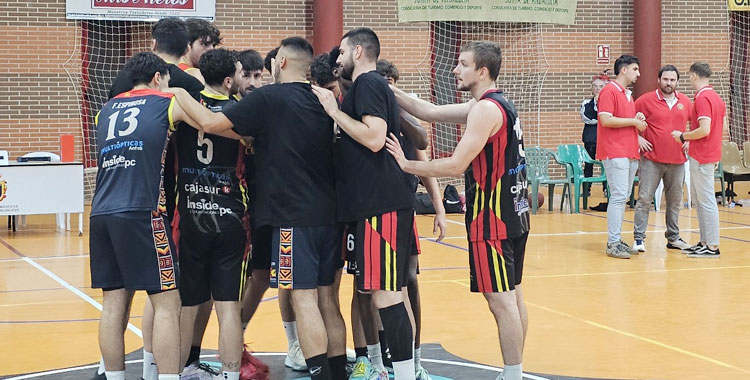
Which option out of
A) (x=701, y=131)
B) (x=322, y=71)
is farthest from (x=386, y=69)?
(x=701, y=131)

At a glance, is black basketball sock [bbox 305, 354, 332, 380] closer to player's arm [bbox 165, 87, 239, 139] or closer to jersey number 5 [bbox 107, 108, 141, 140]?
player's arm [bbox 165, 87, 239, 139]

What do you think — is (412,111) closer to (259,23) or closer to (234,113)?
(234,113)

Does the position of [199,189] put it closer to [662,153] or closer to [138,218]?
[138,218]

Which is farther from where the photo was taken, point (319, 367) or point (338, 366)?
point (338, 366)

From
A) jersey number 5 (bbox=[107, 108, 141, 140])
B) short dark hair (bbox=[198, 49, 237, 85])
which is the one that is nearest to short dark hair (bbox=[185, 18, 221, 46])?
short dark hair (bbox=[198, 49, 237, 85])

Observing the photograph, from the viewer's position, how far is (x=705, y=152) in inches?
405

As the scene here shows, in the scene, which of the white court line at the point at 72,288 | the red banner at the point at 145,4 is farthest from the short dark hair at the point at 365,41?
the red banner at the point at 145,4

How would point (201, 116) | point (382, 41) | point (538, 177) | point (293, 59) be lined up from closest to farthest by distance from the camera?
point (201, 116)
point (293, 59)
point (538, 177)
point (382, 41)

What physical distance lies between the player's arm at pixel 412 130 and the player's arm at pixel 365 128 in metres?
0.59

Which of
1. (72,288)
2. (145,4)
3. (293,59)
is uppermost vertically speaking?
(145,4)

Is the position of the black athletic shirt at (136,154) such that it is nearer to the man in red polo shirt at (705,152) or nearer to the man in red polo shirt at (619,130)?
the man in red polo shirt at (619,130)

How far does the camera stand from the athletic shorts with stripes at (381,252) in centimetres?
502

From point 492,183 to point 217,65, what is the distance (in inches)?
64.7

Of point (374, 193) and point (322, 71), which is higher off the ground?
point (322, 71)
